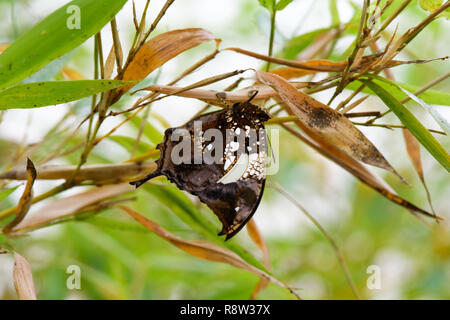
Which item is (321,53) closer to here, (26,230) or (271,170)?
(271,170)

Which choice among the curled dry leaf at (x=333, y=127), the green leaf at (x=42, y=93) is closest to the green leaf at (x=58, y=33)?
the green leaf at (x=42, y=93)

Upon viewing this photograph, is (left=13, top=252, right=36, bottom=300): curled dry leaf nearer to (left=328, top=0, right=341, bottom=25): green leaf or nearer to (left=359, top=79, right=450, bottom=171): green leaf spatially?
(left=359, top=79, right=450, bottom=171): green leaf

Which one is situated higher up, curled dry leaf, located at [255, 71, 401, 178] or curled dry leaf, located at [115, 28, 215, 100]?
curled dry leaf, located at [115, 28, 215, 100]

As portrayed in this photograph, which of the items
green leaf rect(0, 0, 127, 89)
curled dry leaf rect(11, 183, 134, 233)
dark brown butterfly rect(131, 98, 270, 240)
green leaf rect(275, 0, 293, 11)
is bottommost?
dark brown butterfly rect(131, 98, 270, 240)

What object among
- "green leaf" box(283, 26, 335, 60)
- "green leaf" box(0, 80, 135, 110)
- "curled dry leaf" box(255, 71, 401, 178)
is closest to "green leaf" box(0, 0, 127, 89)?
"green leaf" box(0, 80, 135, 110)

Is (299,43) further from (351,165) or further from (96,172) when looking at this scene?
(96,172)

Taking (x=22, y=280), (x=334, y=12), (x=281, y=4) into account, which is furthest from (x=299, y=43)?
(x=22, y=280)

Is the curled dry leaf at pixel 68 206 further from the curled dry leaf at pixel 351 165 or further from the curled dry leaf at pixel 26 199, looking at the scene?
the curled dry leaf at pixel 351 165
